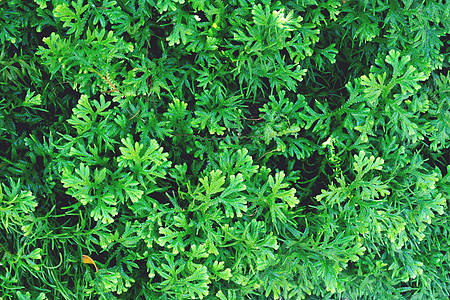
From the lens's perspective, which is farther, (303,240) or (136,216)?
(303,240)

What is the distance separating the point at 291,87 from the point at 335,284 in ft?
3.90

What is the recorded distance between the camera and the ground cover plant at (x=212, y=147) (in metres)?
2.27

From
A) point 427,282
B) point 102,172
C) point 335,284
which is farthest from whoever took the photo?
point 427,282

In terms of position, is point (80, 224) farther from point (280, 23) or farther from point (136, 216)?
point (280, 23)

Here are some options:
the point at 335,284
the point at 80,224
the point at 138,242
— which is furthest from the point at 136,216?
the point at 335,284

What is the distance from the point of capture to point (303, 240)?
255 cm

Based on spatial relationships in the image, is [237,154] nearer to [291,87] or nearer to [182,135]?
[182,135]

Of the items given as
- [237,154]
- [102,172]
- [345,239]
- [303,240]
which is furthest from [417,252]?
[102,172]

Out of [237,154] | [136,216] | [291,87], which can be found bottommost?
[136,216]

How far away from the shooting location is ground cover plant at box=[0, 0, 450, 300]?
2273 mm

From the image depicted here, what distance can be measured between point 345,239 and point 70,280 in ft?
5.48

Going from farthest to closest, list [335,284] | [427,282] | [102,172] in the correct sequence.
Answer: [427,282] < [335,284] < [102,172]

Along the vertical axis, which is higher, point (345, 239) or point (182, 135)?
point (182, 135)

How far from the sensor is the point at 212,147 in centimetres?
246
